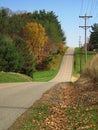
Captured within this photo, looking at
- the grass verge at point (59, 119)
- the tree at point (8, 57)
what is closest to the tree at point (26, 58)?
the tree at point (8, 57)

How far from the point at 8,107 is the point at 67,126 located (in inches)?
231

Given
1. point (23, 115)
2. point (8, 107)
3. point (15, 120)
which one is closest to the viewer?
point (15, 120)

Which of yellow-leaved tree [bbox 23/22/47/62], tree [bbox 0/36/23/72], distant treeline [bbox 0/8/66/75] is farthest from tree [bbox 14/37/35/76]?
yellow-leaved tree [bbox 23/22/47/62]

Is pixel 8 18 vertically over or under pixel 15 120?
over

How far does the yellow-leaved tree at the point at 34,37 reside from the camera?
11244 centimetres

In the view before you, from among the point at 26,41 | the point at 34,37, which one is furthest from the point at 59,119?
the point at 34,37

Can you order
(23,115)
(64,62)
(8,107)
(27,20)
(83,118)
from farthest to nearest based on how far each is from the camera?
(64,62) < (27,20) < (8,107) < (23,115) < (83,118)

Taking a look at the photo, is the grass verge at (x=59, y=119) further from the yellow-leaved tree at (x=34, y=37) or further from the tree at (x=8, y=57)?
the yellow-leaved tree at (x=34, y=37)

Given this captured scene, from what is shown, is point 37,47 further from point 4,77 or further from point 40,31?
point 4,77

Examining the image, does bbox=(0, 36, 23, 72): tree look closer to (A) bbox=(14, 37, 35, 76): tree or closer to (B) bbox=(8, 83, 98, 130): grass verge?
(A) bbox=(14, 37, 35, 76): tree

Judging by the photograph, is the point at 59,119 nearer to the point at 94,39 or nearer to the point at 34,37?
the point at 34,37

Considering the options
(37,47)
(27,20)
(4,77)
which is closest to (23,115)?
(4,77)

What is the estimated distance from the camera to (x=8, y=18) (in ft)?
386

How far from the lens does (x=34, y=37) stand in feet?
370
